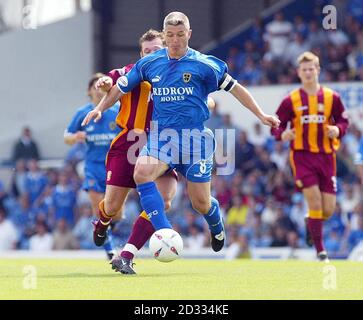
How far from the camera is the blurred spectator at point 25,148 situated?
78.7ft

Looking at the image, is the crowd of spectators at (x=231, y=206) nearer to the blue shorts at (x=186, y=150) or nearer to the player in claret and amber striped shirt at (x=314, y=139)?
the player in claret and amber striped shirt at (x=314, y=139)

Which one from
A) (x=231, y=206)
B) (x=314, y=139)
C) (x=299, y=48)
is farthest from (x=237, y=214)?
(x=314, y=139)

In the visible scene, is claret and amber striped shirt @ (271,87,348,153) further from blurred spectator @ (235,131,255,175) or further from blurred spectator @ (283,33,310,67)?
blurred spectator @ (283,33,310,67)

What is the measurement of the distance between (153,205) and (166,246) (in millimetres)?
477

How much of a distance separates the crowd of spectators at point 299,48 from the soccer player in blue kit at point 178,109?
11.7 metres

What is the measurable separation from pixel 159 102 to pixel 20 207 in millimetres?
13145

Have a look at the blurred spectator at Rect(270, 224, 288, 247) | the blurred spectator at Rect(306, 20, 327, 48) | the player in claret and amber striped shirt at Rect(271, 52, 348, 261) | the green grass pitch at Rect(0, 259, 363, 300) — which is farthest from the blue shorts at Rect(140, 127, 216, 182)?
the blurred spectator at Rect(306, 20, 327, 48)

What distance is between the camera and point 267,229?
19516mm

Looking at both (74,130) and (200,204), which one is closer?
(200,204)

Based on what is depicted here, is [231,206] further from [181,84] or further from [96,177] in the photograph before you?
[181,84]

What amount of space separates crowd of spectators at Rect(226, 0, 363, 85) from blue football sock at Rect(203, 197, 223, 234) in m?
11.1

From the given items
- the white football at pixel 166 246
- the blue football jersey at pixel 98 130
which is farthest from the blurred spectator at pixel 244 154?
the white football at pixel 166 246
